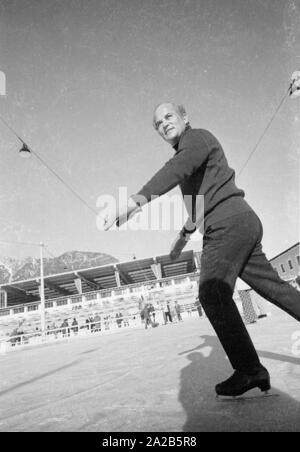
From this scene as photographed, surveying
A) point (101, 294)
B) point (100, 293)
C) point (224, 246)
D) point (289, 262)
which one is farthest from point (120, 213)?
point (289, 262)

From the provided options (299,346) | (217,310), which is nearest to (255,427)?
(217,310)

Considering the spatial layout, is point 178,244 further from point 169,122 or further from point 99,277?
point 99,277

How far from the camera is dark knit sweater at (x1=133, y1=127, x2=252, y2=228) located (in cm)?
132

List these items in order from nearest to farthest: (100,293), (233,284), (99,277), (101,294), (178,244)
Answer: (233,284)
(178,244)
(100,293)
(101,294)
(99,277)

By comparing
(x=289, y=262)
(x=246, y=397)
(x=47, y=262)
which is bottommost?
(x=246, y=397)

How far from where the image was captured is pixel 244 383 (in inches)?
51.0

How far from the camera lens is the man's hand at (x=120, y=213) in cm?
128

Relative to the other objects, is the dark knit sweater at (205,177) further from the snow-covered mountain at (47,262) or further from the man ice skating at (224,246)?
the snow-covered mountain at (47,262)

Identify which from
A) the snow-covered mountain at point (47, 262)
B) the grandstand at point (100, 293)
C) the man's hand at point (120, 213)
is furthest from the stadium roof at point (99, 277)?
the snow-covered mountain at point (47, 262)

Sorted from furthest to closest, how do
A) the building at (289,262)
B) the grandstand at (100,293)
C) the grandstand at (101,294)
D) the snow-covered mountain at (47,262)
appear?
1. the snow-covered mountain at (47,262)
2. the building at (289,262)
3. the grandstand at (100,293)
4. the grandstand at (101,294)

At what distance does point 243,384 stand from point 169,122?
1351 millimetres

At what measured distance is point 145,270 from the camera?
4156cm
